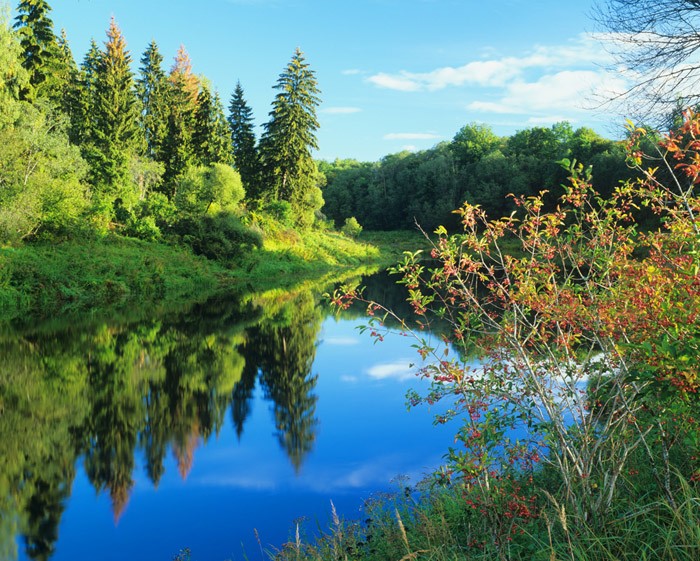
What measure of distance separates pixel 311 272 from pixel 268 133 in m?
14.4

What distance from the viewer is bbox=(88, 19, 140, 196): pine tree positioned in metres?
33.3

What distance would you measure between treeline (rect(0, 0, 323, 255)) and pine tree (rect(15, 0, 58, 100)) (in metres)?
0.06

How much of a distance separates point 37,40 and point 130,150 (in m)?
8.25

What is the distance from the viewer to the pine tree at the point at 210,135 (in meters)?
46.5

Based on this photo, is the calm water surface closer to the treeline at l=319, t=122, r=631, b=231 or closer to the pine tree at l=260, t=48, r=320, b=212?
the pine tree at l=260, t=48, r=320, b=212

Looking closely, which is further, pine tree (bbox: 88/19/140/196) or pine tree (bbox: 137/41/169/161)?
pine tree (bbox: 137/41/169/161)

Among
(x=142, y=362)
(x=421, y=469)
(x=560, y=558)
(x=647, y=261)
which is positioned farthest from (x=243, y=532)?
(x=142, y=362)

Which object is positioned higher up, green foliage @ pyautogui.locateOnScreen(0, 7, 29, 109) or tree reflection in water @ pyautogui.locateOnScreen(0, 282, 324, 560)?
green foliage @ pyautogui.locateOnScreen(0, 7, 29, 109)

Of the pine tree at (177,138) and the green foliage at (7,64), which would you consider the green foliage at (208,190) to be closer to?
the pine tree at (177,138)

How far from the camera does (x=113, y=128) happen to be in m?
36.2

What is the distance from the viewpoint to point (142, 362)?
1273cm

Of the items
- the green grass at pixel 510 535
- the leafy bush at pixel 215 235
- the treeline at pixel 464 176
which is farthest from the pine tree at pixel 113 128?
the treeline at pixel 464 176

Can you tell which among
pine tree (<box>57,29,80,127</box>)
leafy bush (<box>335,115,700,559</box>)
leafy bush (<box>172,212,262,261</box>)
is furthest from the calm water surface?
pine tree (<box>57,29,80,127</box>)

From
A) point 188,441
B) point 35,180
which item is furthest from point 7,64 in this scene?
point 188,441
